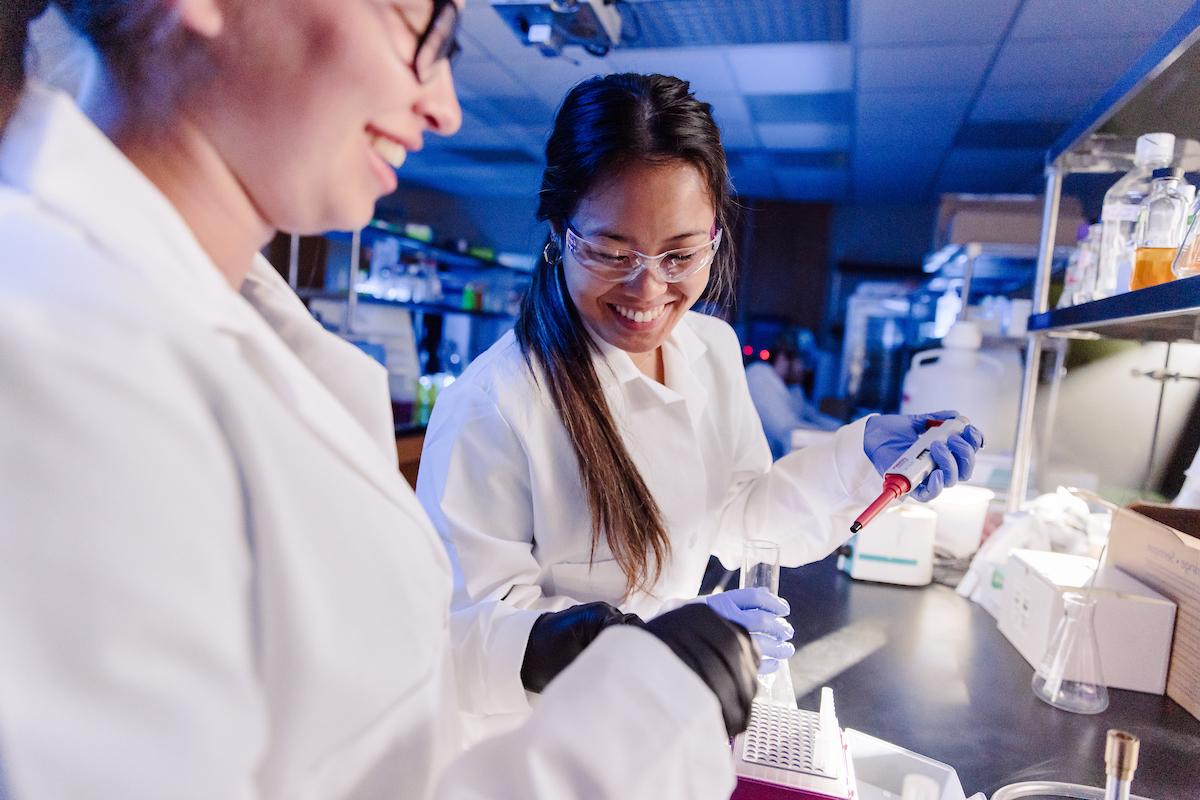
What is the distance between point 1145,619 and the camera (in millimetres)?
1358

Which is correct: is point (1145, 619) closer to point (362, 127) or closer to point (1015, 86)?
point (362, 127)

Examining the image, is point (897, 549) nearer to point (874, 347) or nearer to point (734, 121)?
point (734, 121)

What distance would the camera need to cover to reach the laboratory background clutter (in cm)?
123

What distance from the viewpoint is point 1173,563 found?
54.7 inches

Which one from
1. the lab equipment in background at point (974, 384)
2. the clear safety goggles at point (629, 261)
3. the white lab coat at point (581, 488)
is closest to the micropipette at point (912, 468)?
the white lab coat at point (581, 488)

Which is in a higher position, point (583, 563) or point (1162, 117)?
point (1162, 117)

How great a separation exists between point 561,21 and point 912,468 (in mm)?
2575

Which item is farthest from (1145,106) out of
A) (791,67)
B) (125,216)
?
(125,216)

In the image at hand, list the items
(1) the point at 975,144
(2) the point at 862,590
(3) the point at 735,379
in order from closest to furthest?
(3) the point at 735,379, (2) the point at 862,590, (1) the point at 975,144

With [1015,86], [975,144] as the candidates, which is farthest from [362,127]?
[975,144]

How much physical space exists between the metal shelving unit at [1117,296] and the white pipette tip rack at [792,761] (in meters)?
0.75

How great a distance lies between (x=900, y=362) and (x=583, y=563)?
6.46 m

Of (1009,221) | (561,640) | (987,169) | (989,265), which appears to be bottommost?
(561,640)

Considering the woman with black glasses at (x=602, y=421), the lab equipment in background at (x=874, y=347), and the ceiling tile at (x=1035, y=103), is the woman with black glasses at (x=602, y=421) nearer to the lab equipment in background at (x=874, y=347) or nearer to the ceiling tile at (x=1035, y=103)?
the ceiling tile at (x=1035, y=103)
